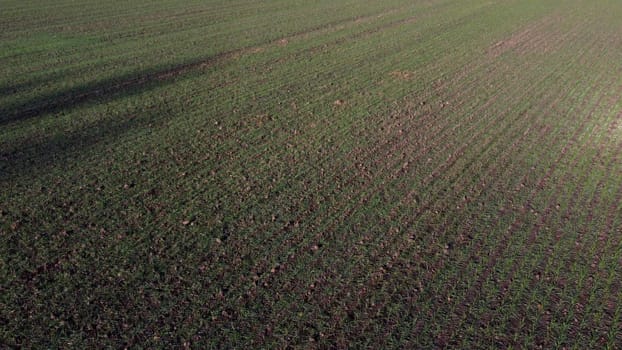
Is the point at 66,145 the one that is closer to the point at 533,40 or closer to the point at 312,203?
the point at 312,203

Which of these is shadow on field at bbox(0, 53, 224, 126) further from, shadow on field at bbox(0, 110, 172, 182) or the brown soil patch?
the brown soil patch

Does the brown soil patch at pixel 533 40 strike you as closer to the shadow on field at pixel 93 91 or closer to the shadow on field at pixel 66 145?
the shadow on field at pixel 93 91

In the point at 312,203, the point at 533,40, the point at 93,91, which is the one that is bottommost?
the point at 312,203

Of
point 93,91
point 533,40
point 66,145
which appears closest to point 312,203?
point 66,145

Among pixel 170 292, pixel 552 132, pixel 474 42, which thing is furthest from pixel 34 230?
pixel 474 42

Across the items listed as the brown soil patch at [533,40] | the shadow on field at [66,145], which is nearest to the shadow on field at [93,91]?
the shadow on field at [66,145]

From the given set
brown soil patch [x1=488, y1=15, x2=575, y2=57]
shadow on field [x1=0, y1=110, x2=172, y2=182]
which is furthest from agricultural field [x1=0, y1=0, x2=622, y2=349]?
brown soil patch [x1=488, y1=15, x2=575, y2=57]
